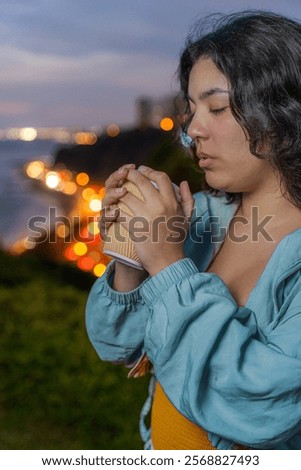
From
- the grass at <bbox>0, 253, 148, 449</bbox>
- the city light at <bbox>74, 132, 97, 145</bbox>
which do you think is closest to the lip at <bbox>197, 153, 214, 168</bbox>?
the grass at <bbox>0, 253, 148, 449</bbox>

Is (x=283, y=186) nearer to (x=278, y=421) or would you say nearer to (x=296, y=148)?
(x=296, y=148)

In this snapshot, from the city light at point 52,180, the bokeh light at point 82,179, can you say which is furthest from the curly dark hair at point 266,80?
the bokeh light at point 82,179

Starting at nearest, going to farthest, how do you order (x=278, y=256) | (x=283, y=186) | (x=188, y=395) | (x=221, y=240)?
(x=188, y=395) < (x=278, y=256) < (x=283, y=186) < (x=221, y=240)

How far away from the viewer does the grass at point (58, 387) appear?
11.1ft

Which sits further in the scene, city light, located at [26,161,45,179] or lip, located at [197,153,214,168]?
city light, located at [26,161,45,179]

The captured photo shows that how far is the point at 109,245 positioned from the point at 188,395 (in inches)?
15.7

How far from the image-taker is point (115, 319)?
5.79 ft

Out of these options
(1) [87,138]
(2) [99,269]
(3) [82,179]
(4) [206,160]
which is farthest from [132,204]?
(1) [87,138]

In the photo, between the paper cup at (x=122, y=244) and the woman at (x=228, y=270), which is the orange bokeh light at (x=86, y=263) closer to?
the woman at (x=228, y=270)

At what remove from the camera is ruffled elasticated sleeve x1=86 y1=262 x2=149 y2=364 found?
175 cm

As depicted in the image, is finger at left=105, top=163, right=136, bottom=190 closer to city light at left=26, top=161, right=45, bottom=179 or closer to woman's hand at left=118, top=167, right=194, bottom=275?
woman's hand at left=118, top=167, right=194, bottom=275

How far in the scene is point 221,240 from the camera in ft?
5.96

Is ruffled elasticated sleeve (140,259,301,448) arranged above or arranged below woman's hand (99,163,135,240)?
below
